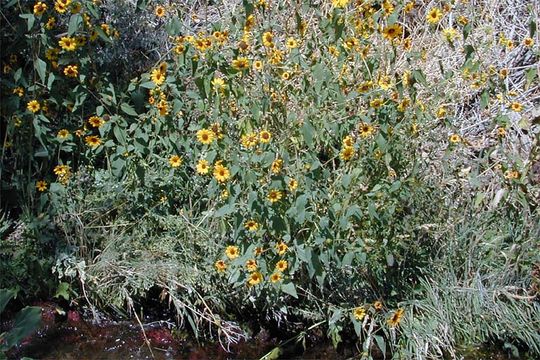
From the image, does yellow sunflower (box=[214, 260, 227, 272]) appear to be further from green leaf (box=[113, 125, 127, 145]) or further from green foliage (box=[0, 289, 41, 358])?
green foliage (box=[0, 289, 41, 358])

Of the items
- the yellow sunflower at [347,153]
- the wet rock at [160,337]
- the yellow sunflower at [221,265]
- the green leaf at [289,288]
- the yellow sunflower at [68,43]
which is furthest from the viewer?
the wet rock at [160,337]

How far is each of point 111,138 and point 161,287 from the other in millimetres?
780

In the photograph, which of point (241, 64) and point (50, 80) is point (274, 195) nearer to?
point (241, 64)

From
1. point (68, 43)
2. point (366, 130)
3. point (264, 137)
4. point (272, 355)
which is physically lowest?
point (272, 355)

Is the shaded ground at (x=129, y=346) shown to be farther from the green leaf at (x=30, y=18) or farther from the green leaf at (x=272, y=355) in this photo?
the green leaf at (x=30, y=18)

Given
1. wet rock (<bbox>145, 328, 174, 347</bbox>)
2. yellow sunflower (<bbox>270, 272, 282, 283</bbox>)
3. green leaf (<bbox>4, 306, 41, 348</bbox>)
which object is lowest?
wet rock (<bbox>145, 328, 174, 347</bbox>)

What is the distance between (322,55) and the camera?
3627mm

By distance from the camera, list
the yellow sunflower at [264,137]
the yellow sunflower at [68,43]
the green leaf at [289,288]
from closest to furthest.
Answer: the yellow sunflower at [264,137], the green leaf at [289,288], the yellow sunflower at [68,43]

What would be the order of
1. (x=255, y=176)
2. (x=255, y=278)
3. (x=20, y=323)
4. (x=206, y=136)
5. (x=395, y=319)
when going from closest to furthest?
(x=20, y=323) < (x=255, y=176) < (x=206, y=136) < (x=255, y=278) < (x=395, y=319)

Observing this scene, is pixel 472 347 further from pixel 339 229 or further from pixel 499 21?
pixel 499 21

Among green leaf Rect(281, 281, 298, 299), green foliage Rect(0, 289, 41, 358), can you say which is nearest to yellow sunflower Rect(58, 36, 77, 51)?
green leaf Rect(281, 281, 298, 299)

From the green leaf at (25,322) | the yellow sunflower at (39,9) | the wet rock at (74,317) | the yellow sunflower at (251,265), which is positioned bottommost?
the wet rock at (74,317)

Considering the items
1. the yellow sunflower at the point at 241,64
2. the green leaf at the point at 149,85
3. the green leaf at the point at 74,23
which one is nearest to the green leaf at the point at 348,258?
the yellow sunflower at the point at 241,64

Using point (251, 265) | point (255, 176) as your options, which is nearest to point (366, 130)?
point (255, 176)
